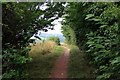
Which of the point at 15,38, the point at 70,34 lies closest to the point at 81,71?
the point at 15,38

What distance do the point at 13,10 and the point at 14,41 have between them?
125cm

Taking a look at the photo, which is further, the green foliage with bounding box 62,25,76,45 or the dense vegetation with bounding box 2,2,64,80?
the green foliage with bounding box 62,25,76,45

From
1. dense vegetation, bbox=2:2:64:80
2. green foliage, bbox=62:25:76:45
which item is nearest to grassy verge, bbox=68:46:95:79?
dense vegetation, bbox=2:2:64:80

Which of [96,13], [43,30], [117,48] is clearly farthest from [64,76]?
[117,48]

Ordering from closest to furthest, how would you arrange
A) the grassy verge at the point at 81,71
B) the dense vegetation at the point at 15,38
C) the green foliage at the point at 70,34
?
the dense vegetation at the point at 15,38 < the grassy verge at the point at 81,71 < the green foliage at the point at 70,34

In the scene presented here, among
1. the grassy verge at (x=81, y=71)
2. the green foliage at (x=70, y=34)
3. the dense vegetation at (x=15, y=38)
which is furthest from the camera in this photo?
the green foliage at (x=70, y=34)

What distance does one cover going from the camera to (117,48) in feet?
21.1

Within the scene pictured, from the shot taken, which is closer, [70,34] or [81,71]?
[81,71]

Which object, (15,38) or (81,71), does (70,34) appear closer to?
(81,71)

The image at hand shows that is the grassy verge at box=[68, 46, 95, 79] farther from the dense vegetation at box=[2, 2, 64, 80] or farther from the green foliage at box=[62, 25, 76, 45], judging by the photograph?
the green foliage at box=[62, 25, 76, 45]

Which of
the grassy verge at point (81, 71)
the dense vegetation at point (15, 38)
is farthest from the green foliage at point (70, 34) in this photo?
the dense vegetation at point (15, 38)

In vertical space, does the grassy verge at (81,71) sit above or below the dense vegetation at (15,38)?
below

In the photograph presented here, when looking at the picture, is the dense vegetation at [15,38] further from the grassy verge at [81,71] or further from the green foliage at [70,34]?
the green foliage at [70,34]

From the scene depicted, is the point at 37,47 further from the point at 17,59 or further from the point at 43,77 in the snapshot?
the point at 17,59
